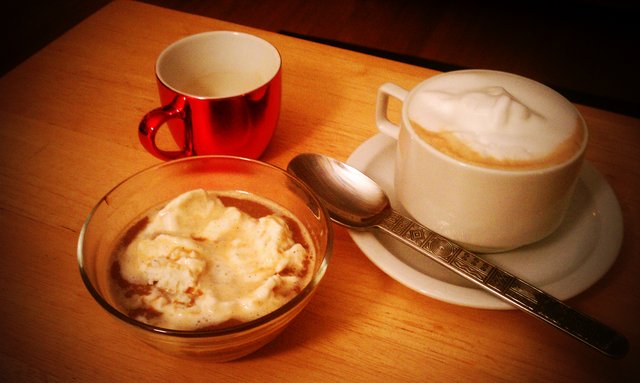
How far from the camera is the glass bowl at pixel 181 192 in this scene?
36 cm

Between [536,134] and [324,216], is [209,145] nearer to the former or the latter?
[324,216]

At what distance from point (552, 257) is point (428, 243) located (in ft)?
0.41

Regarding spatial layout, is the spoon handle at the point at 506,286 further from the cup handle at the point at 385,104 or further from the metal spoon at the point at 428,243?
the cup handle at the point at 385,104

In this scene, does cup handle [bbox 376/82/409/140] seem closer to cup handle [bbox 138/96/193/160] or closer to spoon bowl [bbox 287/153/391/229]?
spoon bowl [bbox 287/153/391/229]

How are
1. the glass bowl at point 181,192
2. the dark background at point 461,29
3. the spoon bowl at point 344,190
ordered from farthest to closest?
the dark background at point 461,29 → the spoon bowl at point 344,190 → the glass bowl at point 181,192

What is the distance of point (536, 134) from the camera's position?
0.44 m

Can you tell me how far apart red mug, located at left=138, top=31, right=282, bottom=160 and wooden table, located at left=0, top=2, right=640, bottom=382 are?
→ 0.06 metres

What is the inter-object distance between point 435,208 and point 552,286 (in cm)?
12

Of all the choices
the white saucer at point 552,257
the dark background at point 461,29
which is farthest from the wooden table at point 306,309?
the dark background at point 461,29

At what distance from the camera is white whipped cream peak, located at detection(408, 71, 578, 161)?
0.43 metres

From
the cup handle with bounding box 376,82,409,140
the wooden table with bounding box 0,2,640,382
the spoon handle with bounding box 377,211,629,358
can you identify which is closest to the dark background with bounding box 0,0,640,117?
the wooden table with bounding box 0,2,640,382

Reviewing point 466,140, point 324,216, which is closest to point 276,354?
point 324,216

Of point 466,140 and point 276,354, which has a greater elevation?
point 466,140

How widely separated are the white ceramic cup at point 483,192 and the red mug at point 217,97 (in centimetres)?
17
